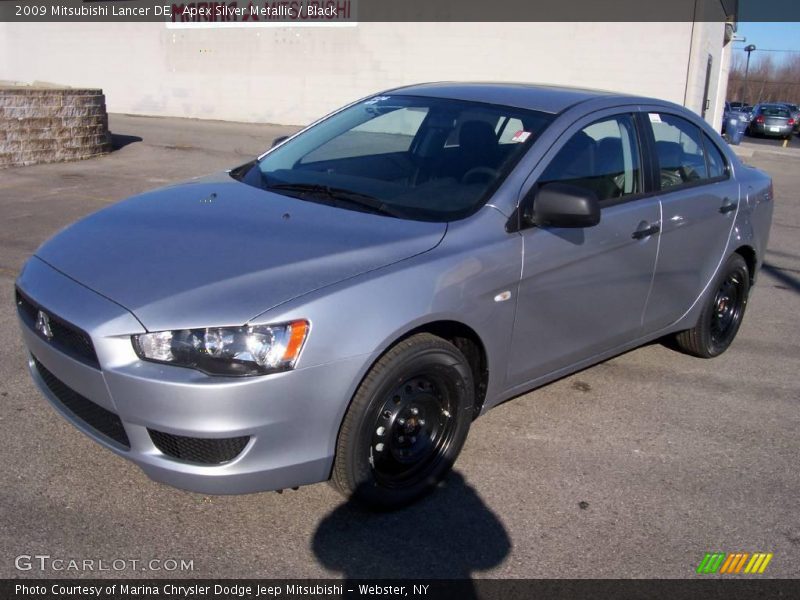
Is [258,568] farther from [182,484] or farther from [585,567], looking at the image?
[585,567]

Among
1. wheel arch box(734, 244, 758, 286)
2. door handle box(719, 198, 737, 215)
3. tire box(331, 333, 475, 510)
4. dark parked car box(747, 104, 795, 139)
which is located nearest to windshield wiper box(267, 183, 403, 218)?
tire box(331, 333, 475, 510)

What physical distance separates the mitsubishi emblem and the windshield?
133 centimetres

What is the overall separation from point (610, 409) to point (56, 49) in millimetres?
26866

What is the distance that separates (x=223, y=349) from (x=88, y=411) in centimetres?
74

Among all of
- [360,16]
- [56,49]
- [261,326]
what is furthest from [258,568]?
[56,49]

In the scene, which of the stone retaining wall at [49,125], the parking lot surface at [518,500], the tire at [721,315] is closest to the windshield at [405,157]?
the parking lot surface at [518,500]

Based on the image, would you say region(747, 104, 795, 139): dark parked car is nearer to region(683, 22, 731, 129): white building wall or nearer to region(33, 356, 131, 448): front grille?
region(683, 22, 731, 129): white building wall

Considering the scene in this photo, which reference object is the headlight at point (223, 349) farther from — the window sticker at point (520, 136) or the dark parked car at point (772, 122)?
the dark parked car at point (772, 122)

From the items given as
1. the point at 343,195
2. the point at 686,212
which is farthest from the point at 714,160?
the point at 343,195

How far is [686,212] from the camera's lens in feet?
15.9

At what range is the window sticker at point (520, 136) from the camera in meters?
4.09

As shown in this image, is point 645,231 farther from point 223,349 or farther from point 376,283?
point 223,349

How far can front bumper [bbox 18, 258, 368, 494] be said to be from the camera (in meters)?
2.91

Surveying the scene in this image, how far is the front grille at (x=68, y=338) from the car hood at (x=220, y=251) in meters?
0.18
